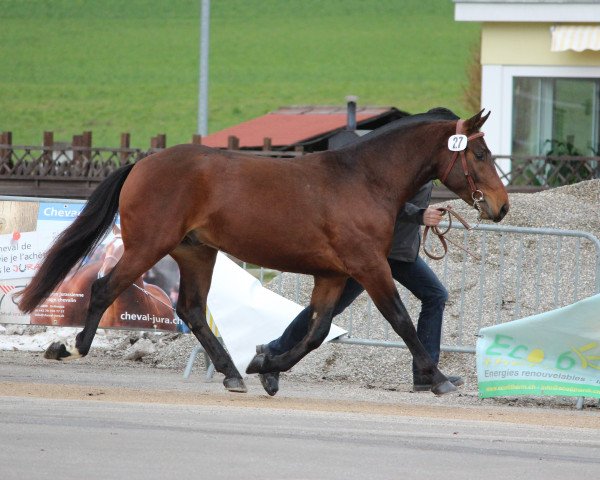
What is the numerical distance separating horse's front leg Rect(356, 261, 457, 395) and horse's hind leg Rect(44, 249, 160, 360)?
1387mm

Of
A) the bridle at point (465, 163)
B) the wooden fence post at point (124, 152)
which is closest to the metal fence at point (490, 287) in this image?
the bridle at point (465, 163)

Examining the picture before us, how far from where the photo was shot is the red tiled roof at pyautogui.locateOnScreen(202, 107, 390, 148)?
23.2 meters

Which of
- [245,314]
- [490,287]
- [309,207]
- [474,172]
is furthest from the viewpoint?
[490,287]

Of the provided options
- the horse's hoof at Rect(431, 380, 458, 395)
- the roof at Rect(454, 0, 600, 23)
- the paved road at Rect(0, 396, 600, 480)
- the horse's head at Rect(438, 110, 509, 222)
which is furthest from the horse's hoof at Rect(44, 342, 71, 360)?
the roof at Rect(454, 0, 600, 23)

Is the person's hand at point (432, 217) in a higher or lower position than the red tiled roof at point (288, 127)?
→ lower

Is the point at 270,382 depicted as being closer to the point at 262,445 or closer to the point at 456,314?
the point at 262,445

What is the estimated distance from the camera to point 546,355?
930 centimetres

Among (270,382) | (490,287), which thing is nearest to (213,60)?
(490,287)

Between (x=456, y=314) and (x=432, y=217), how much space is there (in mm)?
2760

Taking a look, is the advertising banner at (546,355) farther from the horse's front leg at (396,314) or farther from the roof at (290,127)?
the roof at (290,127)

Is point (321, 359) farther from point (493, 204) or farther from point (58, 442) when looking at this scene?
point (58, 442)

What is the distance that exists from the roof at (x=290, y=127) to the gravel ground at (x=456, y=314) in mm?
9818

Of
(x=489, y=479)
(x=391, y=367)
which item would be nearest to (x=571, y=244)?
(x=391, y=367)

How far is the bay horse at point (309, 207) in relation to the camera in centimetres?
860
